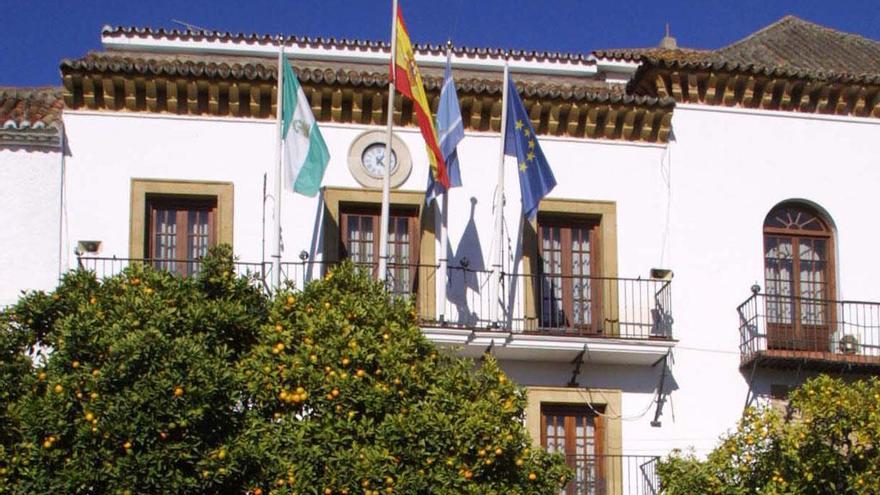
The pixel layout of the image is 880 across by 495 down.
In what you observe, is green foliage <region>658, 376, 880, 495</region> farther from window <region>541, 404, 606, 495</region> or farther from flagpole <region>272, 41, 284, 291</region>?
flagpole <region>272, 41, 284, 291</region>

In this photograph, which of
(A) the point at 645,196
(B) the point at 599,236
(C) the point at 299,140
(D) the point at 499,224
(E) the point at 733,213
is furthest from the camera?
(E) the point at 733,213

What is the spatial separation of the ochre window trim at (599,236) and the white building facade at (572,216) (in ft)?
0.10

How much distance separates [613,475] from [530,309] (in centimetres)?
240

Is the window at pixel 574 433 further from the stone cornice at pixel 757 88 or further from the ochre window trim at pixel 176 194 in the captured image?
the ochre window trim at pixel 176 194

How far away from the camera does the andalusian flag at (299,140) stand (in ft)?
75.2

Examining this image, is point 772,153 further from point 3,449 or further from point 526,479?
point 3,449

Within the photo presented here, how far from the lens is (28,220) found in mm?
23203

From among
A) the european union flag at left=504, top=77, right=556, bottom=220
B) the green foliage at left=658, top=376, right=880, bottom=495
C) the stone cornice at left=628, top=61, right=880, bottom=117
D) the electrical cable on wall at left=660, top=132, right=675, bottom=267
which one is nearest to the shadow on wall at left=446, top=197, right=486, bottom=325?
the european union flag at left=504, top=77, right=556, bottom=220

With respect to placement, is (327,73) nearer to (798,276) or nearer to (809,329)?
(798,276)

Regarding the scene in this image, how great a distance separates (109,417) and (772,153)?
1101 centimetres

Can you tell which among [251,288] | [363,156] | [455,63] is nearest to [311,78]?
[363,156]

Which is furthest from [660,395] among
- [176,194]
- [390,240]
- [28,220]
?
[28,220]

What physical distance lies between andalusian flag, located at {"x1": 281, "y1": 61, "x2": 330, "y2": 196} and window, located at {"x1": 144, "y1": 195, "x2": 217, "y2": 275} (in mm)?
1391

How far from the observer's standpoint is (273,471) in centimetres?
1853
